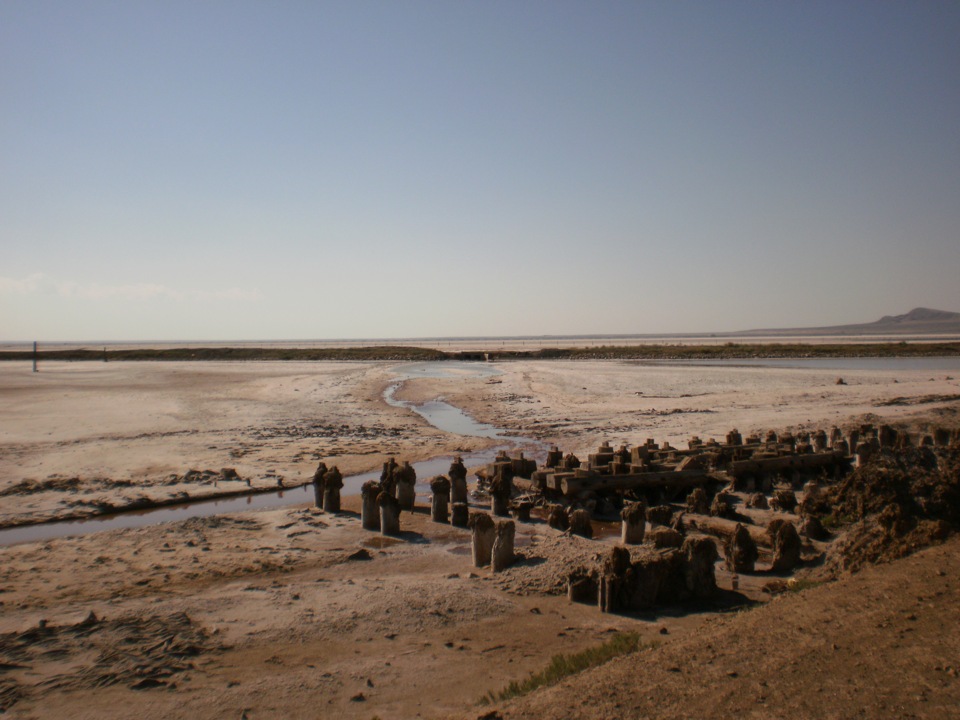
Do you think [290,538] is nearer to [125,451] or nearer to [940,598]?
[940,598]

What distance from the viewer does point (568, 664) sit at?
5570 millimetres

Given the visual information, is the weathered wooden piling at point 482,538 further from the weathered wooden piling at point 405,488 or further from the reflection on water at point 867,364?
the reflection on water at point 867,364

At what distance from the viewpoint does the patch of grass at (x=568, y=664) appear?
527cm

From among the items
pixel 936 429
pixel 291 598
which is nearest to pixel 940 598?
pixel 291 598

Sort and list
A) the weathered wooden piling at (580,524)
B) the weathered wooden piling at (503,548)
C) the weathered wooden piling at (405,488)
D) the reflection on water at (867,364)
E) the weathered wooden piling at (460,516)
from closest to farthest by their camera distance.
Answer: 1. the weathered wooden piling at (503,548)
2. the weathered wooden piling at (580,524)
3. the weathered wooden piling at (460,516)
4. the weathered wooden piling at (405,488)
5. the reflection on water at (867,364)

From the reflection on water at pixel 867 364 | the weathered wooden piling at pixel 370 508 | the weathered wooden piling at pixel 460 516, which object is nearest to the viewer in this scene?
the weathered wooden piling at pixel 370 508

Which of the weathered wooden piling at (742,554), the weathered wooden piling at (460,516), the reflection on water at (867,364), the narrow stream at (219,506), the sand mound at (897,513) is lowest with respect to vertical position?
the narrow stream at (219,506)

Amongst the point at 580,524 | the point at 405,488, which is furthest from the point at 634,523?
the point at 405,488

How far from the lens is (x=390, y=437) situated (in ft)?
74.5

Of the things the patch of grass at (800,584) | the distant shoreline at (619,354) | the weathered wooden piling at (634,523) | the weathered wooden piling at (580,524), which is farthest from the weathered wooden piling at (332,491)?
the distant shoreline at (619,354)

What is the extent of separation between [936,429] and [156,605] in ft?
53.2

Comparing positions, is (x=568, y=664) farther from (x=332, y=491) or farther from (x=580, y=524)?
(x=332, y=491)

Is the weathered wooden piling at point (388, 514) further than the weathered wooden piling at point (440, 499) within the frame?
No

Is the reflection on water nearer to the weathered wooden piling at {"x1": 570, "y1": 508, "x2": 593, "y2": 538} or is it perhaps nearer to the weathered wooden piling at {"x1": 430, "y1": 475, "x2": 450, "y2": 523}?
the weathered wooden piling at {"x1": 570, "y1": 508, "x2": 593, "y2": 538}
